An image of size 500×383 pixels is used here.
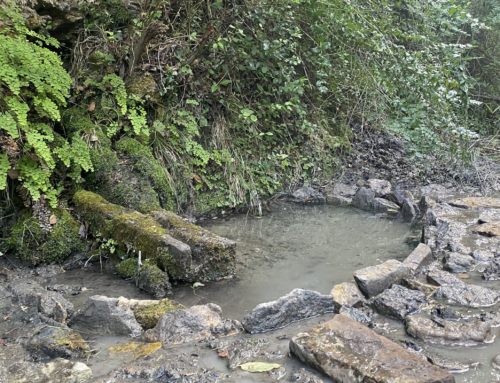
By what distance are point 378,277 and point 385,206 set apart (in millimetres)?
3245

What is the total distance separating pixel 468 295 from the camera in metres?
4.17

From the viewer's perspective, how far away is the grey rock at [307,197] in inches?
315

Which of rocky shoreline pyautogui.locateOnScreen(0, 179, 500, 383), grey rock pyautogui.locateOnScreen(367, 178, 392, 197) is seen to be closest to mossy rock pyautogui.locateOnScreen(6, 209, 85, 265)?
rocky shoreline pyautogui.locateOnScreen(0, 179, 500, 383)

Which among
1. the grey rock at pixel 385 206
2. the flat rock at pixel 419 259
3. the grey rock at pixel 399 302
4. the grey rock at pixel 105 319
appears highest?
the flat rock at pixel 419 259

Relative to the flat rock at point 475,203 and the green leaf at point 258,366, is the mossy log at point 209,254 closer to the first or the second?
the green leaf at point 258,366

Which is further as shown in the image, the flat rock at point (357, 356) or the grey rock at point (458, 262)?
the grey rock at point (458, 262)

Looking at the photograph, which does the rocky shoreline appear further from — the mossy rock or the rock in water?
the mossy rock

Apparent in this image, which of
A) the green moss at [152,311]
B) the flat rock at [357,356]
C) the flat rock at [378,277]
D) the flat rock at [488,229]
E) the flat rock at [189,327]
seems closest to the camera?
the flat rock at [357,356]

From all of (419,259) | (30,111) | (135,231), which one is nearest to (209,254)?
(135,231)

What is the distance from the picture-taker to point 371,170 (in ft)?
30.6

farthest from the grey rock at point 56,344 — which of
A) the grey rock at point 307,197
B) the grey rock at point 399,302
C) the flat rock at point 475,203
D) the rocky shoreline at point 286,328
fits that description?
the flat rock at point 475,203

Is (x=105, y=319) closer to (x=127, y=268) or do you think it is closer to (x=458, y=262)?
(x=127, y=268)

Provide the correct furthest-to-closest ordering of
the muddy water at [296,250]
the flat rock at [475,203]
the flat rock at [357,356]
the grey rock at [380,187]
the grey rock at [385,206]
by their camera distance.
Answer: the grey rock at [380,187] → the grey rock at [385,206] → the flat rock at [475,203] → the muddy water at [296,250] → the flat rock at [357,356]

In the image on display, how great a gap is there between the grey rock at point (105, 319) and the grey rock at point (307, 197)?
4577 millimetres
